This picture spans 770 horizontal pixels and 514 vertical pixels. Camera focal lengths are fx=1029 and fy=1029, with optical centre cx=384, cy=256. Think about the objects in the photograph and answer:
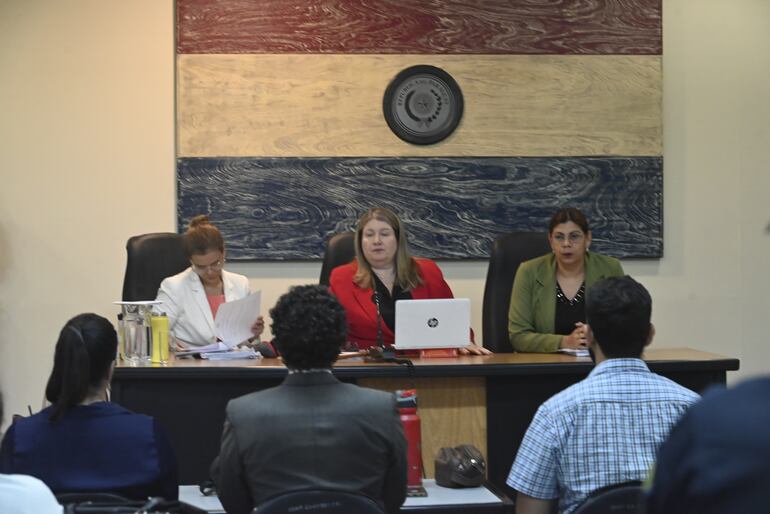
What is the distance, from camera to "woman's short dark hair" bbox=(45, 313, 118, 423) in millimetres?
2347

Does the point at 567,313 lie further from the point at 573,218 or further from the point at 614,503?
the point at 614,503

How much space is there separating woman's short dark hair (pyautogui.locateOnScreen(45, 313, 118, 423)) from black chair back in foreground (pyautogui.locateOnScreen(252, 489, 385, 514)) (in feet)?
2.01

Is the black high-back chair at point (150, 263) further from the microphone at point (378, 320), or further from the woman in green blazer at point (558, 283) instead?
the woman in green blazer at point (558, 283)

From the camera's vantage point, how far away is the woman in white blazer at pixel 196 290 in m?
4.35

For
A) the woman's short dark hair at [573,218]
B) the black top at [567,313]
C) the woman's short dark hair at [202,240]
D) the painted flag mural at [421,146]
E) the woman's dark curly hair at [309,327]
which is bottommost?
the black top at [567,313]

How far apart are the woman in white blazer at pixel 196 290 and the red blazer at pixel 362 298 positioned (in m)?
0.52

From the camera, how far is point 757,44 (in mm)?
5453

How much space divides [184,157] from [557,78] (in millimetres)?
1952

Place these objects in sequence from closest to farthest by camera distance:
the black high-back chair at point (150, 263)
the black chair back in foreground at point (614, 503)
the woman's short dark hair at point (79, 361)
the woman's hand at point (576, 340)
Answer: the black chair back in foreground at point (614, 503)
the woman's short dark hair at point (79, 361)
the woman's hand at point (576, 340)
the black high-back chair at point (150, 263)

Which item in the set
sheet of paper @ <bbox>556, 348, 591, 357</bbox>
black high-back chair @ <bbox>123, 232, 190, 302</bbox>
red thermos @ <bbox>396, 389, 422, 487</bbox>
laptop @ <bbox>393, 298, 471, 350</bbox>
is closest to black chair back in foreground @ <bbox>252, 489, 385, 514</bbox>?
red thermos @ <bbox>396, 389, 422, 487</bbox>

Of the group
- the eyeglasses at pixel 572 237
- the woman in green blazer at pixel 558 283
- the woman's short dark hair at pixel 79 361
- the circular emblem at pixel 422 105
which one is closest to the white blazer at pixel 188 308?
the woman in green blazer at pixel 558 283

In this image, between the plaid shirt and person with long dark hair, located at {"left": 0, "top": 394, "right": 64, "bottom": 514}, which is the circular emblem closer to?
the plaid shirt

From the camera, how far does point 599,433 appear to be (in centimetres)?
228

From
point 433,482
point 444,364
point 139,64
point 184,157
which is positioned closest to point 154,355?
point 444,364
